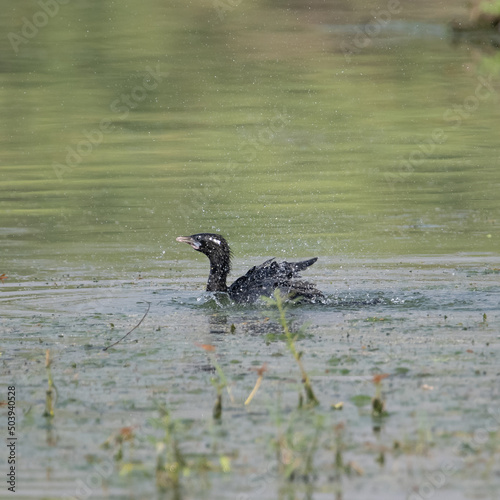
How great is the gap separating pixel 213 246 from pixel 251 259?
165 cm

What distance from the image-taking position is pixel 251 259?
1370 cm

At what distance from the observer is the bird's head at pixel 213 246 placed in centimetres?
1202

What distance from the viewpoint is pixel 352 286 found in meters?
11.8

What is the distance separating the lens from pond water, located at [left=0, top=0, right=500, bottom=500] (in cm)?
618

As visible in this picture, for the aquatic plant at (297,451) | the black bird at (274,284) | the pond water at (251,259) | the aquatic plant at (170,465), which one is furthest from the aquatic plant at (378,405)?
the black bird at (274,284)

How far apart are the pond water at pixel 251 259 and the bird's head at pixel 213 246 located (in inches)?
17.7

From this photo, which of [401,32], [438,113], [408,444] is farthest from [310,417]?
[401,32]

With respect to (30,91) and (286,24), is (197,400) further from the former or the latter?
(286,24)

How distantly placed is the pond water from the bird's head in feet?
1.48

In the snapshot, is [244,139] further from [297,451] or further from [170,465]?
[170,465]

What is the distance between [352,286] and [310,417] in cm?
515

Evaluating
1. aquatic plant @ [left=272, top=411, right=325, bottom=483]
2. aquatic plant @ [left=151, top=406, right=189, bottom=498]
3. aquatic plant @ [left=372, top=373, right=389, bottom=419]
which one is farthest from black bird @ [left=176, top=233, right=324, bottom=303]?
aquatic plant @ [left=151, top=406, right=189, bottom=498]

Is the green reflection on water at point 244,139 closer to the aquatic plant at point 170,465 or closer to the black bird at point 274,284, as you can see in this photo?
the black bird at point 274,284

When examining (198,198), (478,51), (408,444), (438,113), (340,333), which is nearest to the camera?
(408,444)
